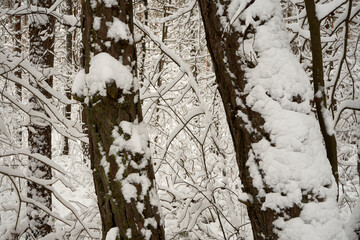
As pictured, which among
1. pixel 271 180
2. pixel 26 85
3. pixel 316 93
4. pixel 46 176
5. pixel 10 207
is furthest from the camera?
pixel 46 176

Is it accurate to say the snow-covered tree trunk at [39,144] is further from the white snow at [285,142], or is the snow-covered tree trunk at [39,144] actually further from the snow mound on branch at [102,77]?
the white snow at [285,142]

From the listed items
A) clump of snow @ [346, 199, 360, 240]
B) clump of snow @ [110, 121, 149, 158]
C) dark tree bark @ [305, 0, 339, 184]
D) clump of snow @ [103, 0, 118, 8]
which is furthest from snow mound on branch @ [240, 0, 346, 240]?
clump of snow @ [103, 0, 118, 8]

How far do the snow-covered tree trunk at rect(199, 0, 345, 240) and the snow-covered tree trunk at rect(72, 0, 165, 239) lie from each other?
1.96 feet

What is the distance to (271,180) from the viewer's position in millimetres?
1474

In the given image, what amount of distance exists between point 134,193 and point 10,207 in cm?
158

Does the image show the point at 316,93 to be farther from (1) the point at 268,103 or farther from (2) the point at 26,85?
(2) the point at 26,85

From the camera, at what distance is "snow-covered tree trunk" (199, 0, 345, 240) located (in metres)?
1.42

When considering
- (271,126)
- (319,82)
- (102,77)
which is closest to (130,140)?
(102,77)

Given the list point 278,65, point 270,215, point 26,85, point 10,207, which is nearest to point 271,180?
point 270,215

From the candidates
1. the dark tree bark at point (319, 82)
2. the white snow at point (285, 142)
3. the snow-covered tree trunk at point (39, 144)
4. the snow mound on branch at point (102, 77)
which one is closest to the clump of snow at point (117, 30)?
the snow mound on branch at point (102, 77)

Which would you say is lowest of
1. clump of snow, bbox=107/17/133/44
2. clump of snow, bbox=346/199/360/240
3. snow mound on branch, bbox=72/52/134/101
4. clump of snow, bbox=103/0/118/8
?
clump of snow, bbox=346/199/360/240

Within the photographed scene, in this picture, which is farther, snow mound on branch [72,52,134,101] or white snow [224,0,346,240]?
snow mound on branch [72,52,134,101]

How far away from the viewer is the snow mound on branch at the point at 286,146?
55.7 inches

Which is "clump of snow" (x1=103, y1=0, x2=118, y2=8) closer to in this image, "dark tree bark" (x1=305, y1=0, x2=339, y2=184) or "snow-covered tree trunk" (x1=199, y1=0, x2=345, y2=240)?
"snow-covered tree trunk" (x1=199, y1=0, x2=345, y2=240)
